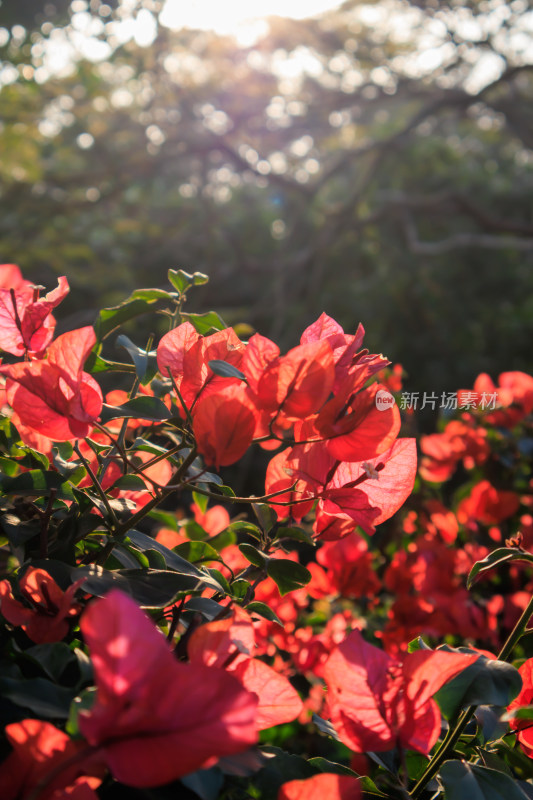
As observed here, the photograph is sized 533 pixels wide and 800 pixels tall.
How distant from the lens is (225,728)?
0.80 ft

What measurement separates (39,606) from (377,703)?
7.6 inches

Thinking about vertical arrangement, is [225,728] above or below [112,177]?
above

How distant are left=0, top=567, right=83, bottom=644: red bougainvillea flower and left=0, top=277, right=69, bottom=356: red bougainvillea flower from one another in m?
0.16

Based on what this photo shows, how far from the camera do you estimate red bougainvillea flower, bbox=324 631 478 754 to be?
1.16 feet

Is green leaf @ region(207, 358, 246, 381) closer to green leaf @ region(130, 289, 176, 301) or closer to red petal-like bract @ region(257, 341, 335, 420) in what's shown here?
red petal-like bract @ region(257, 341, 335, 420)

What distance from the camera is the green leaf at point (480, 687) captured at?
1.14 feet

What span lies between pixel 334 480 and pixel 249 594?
0.33ft

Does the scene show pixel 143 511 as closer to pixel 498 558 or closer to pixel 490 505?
pixel 498 558

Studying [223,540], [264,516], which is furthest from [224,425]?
[223,540]

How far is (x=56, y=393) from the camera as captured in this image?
376 mm

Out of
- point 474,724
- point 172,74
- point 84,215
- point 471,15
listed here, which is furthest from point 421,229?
point 474,724

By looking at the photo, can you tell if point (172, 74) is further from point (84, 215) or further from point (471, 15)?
point (471, 15)

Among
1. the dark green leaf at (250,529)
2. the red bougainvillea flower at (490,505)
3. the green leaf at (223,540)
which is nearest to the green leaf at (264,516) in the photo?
the dark green leaf at (250,529)

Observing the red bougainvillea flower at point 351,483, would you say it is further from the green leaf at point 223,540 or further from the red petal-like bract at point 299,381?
the green leaf at point 223,540
